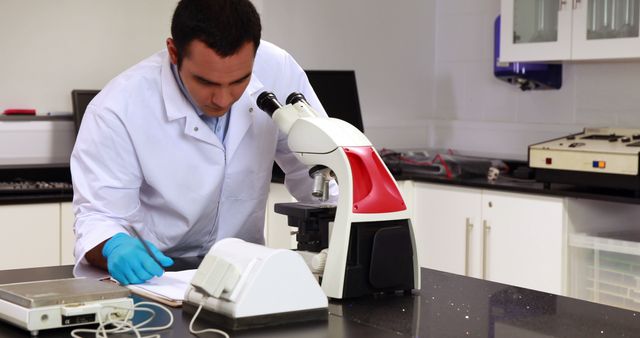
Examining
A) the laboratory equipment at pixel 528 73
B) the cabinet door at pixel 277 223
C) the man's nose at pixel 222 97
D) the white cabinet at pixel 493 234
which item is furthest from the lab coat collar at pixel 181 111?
the laboratory equipment at pixel 528 73

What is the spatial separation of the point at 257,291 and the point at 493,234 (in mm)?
2427

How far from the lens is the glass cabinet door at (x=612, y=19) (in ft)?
11.9

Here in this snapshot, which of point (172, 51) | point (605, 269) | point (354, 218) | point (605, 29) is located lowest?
point (605, 269)

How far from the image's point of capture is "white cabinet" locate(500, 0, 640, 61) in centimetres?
364

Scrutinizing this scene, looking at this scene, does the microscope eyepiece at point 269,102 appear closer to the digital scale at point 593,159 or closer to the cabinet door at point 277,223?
the digital scale at point 593,159

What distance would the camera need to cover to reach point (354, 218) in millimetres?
1731

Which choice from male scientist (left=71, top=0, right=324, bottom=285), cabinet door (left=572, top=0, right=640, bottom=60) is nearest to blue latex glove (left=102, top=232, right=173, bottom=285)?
male scientist (left=71, top=0, right=324, bottom=285)

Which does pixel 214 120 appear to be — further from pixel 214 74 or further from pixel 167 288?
pixel 167 288

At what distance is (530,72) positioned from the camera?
420 centimetres

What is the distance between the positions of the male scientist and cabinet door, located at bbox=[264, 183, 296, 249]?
5.04ft

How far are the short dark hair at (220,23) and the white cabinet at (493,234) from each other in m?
1.87

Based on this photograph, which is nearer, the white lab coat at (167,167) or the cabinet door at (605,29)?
the white lab coat at (167,167)

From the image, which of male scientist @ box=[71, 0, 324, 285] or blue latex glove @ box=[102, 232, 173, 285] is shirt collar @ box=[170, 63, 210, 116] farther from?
blue latex glove @ box=[102, 232, 173, 285]

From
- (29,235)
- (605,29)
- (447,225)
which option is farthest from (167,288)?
(605,29)
